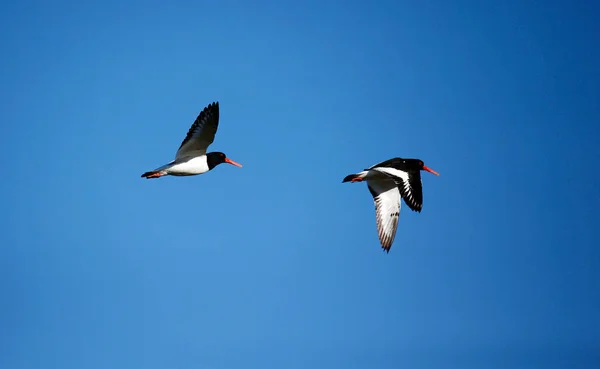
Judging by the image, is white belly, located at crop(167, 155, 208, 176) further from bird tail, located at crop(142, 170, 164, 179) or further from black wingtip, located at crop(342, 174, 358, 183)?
black wingtip, located at crop(342, 174, 358, 183)

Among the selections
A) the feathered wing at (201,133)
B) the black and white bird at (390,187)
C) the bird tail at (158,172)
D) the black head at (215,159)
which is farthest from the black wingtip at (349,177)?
the bird tail at (158,172)

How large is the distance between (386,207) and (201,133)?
19.2 ft

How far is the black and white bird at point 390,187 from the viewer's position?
21.4 meters

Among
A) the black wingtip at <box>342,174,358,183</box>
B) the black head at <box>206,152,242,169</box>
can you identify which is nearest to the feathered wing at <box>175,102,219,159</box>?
the black head at <box>206,152,242,169</box>

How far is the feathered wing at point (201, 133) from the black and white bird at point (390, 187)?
4.05 m

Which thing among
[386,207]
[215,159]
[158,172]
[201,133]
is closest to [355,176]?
[386,207]

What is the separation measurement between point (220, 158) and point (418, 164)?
594 cm

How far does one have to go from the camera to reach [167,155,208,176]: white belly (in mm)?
21125

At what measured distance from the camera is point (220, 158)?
72.5ft

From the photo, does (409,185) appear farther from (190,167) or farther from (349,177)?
(190,167)

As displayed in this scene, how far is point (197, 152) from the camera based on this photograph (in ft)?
71.3

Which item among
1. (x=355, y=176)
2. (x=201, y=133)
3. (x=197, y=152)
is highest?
(x=201, y=133)

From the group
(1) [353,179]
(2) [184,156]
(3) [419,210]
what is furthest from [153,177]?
(3) [419,210]

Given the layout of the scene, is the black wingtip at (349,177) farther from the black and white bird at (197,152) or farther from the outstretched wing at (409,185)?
the black and white bird at (197,152)
